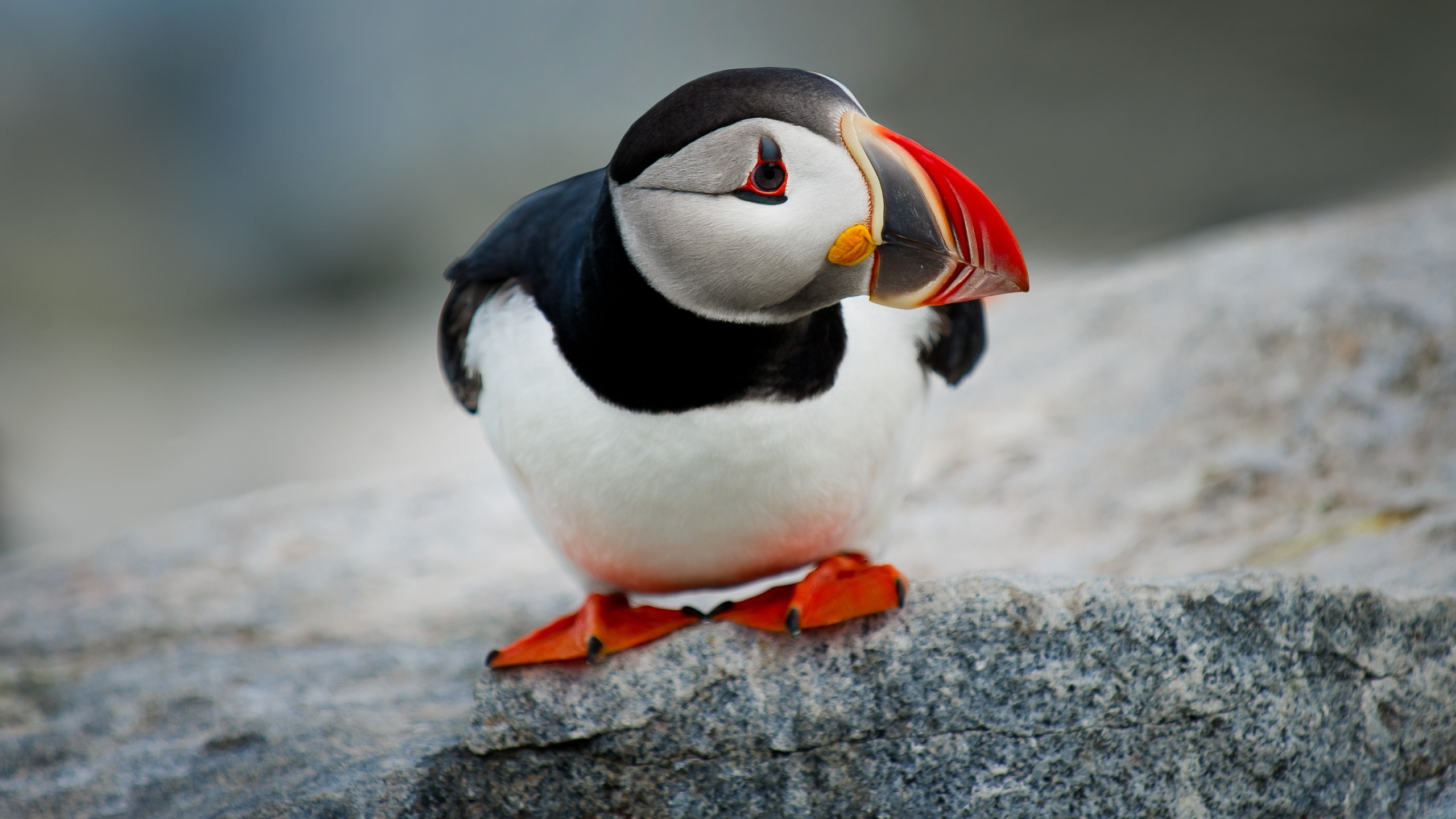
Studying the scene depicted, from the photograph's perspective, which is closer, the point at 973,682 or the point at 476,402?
the point at 973,682

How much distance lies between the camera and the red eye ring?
66.1 inches

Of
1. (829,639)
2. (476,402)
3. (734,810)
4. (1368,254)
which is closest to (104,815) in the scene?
(476,402)

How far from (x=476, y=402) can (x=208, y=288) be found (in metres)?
6.12

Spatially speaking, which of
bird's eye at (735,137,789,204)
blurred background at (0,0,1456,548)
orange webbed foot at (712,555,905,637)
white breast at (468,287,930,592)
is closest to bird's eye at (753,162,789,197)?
bird's eye at (735,137,789,204)

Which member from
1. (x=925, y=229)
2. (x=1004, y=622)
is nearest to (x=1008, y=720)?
(x=1004, y=622)

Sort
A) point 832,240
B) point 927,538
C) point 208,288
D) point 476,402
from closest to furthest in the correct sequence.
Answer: point 832,240 → point 476,402 → point 927,538 → point 208,288

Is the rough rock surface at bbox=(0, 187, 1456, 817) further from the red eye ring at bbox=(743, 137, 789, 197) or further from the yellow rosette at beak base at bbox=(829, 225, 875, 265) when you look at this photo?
the red eye ring at bbox=(743, 137, 789, 197)

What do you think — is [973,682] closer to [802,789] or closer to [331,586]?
[802,789]

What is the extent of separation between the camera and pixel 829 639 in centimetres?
197

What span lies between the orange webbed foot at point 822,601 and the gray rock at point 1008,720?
0.03 metres

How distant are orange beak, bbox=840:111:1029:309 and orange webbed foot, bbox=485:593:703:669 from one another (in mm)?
736

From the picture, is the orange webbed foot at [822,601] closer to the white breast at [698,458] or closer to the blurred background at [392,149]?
the white breast at [698,458]

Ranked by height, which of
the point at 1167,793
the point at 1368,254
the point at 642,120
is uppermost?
the point at 1368,254

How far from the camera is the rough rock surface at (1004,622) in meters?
1.86
